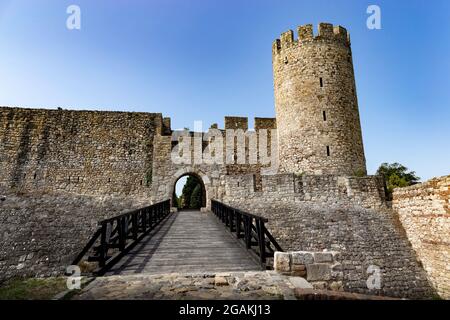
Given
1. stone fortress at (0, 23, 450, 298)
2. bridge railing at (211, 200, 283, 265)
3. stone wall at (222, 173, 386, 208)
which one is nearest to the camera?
bridge railing at (211, 200, 283, 265)

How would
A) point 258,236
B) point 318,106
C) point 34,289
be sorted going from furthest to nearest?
point 318,106, point 258,236, point 34,289

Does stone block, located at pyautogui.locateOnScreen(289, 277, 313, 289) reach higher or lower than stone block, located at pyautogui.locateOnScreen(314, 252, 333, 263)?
lower

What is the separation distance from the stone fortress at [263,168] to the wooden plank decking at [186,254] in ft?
10.1

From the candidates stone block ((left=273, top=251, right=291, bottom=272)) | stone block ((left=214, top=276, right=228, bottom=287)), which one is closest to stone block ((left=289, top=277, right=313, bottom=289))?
stone block ((left=273, top=251, right=291, bottom=272))

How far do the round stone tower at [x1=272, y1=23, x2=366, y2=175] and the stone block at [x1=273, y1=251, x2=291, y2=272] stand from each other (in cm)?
797

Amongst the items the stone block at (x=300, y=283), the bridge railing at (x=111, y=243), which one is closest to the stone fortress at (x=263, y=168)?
the bridge railing at (x=111, y=243)

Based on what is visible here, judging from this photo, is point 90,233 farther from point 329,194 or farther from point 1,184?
point 329,194

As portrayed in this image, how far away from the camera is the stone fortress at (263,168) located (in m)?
8.26

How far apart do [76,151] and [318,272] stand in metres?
12.1

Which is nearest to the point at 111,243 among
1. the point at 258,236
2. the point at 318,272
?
the point at 258,236

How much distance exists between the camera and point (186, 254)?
4633mm

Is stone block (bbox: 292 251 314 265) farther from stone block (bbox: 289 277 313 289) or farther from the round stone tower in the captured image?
the round stone tower

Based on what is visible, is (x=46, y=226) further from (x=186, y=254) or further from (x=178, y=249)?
(x=186, y=254)

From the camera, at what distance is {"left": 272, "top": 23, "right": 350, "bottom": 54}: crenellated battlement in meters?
11.8
